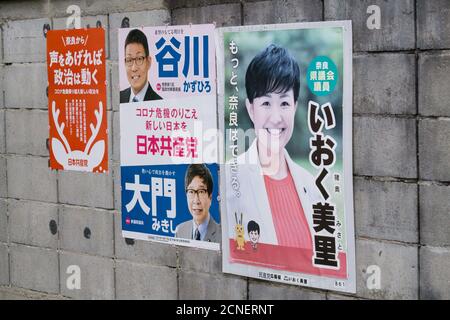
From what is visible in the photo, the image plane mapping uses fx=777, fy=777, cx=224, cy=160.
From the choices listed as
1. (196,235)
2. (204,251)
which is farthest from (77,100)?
(204,251)

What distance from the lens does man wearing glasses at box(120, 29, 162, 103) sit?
6098 millimetres

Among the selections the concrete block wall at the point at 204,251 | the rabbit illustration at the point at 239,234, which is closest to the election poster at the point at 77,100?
the concrete block wall at the point at 204,251

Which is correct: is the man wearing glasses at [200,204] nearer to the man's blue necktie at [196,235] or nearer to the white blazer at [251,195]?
the man's blue necktie at [196,235]

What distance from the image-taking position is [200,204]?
5.95 m

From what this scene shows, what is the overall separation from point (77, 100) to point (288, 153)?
2104 mm

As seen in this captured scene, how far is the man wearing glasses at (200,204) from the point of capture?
19.3 feet

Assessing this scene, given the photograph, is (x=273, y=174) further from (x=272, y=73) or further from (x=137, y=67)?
(x=137, y=67)

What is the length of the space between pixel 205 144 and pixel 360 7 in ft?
5.13

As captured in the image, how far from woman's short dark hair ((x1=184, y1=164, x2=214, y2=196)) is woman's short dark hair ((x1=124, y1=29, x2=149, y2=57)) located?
98cm

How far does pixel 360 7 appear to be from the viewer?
16.5ft

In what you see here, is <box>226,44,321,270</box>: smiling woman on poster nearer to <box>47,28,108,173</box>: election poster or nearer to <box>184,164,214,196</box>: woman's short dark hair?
<box>184,164,214,196</box>: woman's short dark hair

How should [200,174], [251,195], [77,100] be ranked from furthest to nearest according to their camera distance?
1. [77,100]
2. [200,174]
3. [251,195]

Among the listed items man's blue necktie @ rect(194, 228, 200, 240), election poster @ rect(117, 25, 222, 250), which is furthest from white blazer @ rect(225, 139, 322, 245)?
man's blue necktie @ rect(194, 228, 200, 240)

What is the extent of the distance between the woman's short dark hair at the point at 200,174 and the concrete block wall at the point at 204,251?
0.53m
